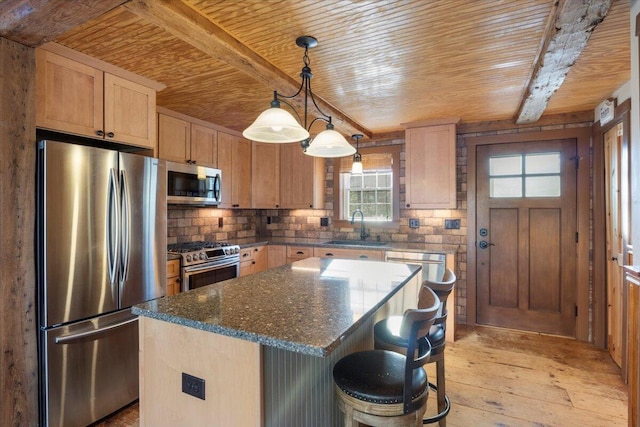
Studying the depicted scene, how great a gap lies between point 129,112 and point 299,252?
2.43 meters

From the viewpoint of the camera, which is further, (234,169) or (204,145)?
(234,169)

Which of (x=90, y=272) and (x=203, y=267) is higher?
(x=90, y=272)

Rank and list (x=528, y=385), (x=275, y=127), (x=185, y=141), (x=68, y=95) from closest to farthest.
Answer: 1. (x=275, y=127)
2. (x=68, y=95)
3. (x=528, y=385)
4. (x=185, y=141)

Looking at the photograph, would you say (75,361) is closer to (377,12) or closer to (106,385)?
(106,385)

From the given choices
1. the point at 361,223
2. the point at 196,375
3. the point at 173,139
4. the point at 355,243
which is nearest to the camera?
the point at 196,375

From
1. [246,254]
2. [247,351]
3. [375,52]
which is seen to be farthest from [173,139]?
[247,351]

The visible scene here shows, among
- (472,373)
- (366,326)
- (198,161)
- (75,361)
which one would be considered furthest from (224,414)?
(198,161)

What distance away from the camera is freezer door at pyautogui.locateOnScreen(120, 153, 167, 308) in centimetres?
227

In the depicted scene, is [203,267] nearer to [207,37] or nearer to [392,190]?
[207,37]

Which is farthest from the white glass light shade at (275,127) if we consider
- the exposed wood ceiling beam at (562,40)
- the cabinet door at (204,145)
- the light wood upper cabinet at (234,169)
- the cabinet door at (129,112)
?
the light wood upper cabinet at (234,169)

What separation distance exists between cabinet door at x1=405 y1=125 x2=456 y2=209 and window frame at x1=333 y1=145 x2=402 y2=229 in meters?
0.35

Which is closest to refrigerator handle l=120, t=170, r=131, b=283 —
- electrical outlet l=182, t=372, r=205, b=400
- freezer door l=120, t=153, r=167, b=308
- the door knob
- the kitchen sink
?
freezer door l=120, t=153, r=167, b=308

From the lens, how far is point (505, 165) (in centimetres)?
379

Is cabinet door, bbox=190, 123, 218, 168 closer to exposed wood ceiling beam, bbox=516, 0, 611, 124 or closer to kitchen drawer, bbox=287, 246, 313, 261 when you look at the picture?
kitchen drawer, bbox=287, 246, 313, 261
